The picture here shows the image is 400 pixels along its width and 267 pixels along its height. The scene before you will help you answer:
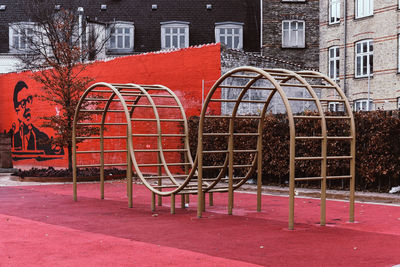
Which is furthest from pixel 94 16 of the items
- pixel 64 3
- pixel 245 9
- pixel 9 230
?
pixel 9 230

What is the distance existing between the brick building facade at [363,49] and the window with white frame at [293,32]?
8.84 feet

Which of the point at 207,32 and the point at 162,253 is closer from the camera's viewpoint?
the point at 162,253

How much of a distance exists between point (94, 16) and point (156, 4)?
4224mm

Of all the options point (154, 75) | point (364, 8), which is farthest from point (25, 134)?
point (364, 8)

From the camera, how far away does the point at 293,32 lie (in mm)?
34875

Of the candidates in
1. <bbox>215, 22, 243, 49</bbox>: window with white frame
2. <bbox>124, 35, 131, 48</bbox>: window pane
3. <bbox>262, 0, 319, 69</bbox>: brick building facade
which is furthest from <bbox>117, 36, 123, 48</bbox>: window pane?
<bbox>262, 0, 319, 69</bbox>: brick building facade

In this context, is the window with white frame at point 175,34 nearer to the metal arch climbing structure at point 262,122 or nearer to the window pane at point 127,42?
the window pane at point 127,42

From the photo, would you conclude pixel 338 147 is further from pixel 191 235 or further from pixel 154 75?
pixel 154 75

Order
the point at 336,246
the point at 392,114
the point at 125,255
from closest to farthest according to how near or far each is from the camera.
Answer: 1. the point at 125,255
2. the point at 336,246
3. the point at 392,114

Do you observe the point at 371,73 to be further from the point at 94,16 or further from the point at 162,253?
the point at 162,253

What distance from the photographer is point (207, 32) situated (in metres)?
38.0

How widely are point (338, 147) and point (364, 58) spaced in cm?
1660

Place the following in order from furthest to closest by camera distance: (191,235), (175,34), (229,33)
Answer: (175,34) < (229,33) < (191,235)

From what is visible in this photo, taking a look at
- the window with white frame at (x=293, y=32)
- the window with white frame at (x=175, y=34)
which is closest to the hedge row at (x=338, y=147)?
the window with white frame at (x=293, y=32)
